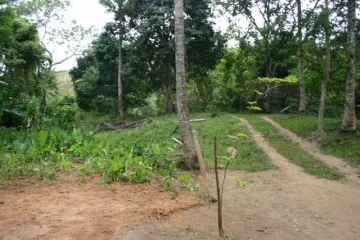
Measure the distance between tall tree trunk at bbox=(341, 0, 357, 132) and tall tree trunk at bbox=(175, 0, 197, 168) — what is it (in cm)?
635

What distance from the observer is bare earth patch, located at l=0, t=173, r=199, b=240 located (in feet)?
11.8

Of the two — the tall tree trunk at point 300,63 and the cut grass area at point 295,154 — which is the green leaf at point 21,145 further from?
the tall tree trunk at point 300,63

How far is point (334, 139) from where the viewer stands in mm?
10586

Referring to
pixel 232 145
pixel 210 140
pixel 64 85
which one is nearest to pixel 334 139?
pixel 232 145

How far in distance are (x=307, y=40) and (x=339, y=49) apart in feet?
3.88

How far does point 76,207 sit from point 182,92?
162 inches

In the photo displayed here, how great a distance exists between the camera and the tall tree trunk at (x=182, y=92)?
7.33m

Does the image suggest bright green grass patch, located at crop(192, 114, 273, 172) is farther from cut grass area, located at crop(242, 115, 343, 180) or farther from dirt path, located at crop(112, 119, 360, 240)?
dirt path, located at crop(112, 119, 360, 240)

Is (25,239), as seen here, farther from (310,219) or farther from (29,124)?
(29,124)

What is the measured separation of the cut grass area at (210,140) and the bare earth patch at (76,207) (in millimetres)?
3195

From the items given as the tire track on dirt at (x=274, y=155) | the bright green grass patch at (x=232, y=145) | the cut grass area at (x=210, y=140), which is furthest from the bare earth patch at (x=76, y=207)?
the tire track on dirt at (x=274, y=155)

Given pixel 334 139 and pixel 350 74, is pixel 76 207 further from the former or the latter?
pixel 350 74

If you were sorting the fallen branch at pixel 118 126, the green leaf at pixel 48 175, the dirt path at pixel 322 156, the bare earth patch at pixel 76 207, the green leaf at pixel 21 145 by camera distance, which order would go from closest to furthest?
the bare earth patch at pixel 76 207 < the green leaf at pixel 48 175 < the green leaf at pixel 21 145 < the dirt path at pixel 322 156 < the fallen branch at pixel 118 126

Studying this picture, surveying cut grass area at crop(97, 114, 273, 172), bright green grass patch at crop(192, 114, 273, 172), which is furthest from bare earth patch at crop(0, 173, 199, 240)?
cut grass area at crop(97, 114, 273, 172)
